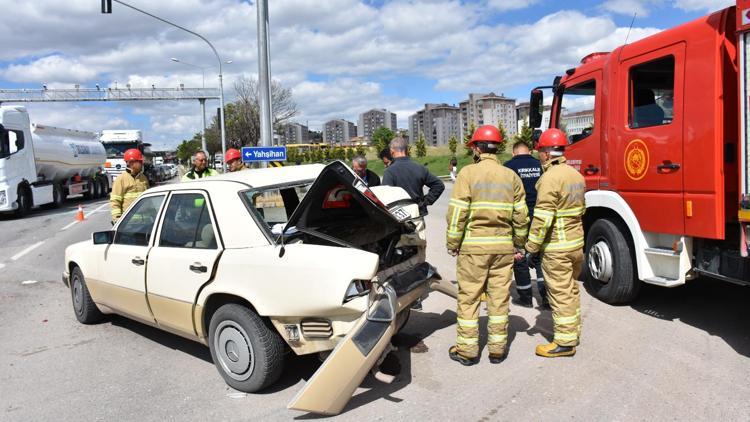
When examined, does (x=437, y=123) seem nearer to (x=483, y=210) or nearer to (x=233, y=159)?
(x=233, y=159)

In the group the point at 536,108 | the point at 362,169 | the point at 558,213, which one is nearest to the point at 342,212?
the point at 558,213

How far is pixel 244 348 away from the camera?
3.87 m

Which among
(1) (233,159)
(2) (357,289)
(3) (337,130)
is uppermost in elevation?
(3) (337,130)

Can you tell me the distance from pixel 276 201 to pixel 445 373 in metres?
2.04

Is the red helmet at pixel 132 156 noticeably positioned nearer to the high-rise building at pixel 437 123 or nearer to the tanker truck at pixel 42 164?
the tanker truck at pixel 42 164

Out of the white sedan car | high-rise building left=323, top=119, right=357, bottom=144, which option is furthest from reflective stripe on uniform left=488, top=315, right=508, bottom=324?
high-rise building left=323, top=119, right=357, bottom=144

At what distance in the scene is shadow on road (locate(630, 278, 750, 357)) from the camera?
16.2ft

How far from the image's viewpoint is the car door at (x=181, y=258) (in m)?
4.09

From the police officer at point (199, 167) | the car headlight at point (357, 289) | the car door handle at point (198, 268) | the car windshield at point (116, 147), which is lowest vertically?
the car headlight at point (357, 289)

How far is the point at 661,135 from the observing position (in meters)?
5.10

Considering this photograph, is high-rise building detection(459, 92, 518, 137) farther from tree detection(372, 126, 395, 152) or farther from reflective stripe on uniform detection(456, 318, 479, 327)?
reflective stripe on uniform detection(456, 318, 479, 327)

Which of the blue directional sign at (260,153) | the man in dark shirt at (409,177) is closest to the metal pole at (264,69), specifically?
the blue directional sign at (260,153)

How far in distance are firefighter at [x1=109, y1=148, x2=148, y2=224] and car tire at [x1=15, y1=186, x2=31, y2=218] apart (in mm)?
13054

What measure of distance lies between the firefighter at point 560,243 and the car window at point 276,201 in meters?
1.98
